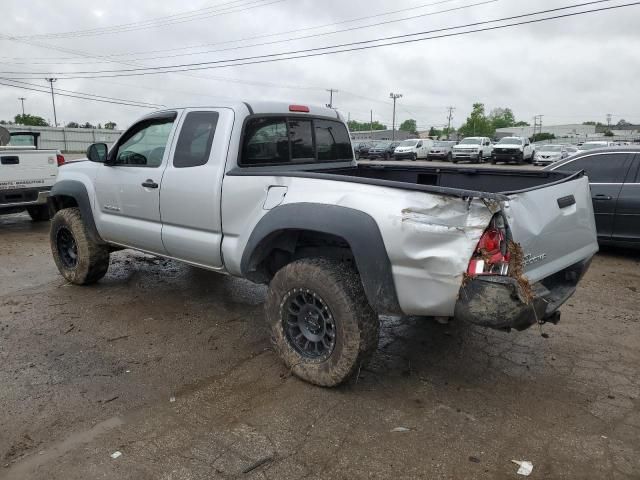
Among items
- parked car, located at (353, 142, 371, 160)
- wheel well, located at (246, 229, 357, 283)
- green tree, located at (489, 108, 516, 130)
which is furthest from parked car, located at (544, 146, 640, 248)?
green tree, located at (489, 108, 516, 130)

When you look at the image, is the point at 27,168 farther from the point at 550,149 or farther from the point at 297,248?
the point at 550,149

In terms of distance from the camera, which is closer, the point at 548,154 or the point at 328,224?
the point at 328,224

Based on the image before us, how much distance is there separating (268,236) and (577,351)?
264 cm

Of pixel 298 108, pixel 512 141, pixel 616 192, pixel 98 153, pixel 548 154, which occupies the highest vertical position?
pixel 298 108

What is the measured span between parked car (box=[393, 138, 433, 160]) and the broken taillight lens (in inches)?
1423

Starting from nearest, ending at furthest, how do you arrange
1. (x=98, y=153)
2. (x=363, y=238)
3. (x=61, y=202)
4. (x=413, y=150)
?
(x=363, y=238) → (x=98, y=153) → (x=61, y=202) → (x=413, y=150)

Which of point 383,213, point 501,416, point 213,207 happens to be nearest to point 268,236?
point 213,207

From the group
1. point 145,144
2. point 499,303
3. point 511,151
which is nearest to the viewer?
point 499,303

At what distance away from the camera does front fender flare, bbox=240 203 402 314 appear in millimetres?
3016

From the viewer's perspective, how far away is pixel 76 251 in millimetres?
5746

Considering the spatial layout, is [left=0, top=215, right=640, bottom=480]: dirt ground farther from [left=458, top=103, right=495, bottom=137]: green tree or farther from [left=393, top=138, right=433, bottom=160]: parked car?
[left=458, top=103, right=495, bottom=137]: green tree

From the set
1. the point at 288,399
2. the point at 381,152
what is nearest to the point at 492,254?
the point at 288,399

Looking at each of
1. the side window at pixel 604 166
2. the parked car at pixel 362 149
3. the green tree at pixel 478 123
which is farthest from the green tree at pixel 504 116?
the side window at pixel 604 166

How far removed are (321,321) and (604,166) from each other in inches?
225
